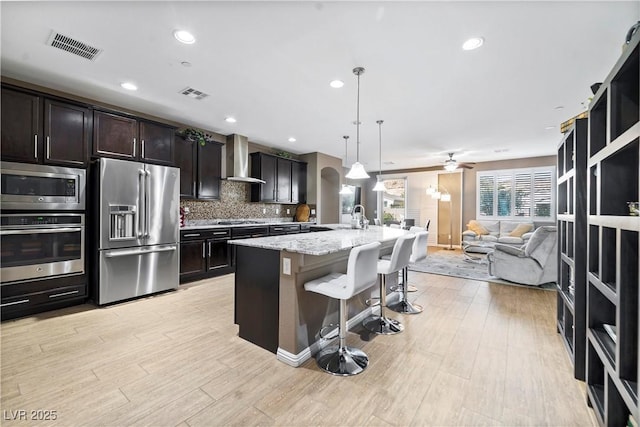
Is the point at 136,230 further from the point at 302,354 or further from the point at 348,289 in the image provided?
the point at 348,289

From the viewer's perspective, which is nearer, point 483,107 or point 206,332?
point 206,332

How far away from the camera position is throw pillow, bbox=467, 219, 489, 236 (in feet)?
25.1

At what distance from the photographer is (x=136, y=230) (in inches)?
142

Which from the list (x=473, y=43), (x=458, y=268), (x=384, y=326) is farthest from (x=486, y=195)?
(x=384, y=326)

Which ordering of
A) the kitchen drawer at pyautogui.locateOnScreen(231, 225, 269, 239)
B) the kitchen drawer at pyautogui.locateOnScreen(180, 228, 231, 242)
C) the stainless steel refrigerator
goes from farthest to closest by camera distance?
the kitchen drawer at pyautogui.locateOnScreen(231, 225, 269, 239) → the kitchen drawer at pyautogui.locateOnScreen(180, 228, 231, 242) → the stainless steel refrigerator

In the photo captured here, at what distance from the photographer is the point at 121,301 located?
3.57 m

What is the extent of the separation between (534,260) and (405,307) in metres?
2.63

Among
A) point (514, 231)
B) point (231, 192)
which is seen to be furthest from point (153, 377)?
point (514, 231)

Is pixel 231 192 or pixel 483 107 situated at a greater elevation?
pixel 483 107

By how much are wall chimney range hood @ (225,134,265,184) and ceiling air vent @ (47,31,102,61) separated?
283cm

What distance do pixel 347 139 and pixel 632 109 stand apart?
4720mm

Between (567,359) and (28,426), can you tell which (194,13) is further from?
(567,359)

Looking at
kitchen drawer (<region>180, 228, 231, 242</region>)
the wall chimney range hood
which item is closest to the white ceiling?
the wall chimney range hood

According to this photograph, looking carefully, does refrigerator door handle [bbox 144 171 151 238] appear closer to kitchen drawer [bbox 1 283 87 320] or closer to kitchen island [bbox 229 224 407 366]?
kitchen drawer [bbox 1 283 87 320]
